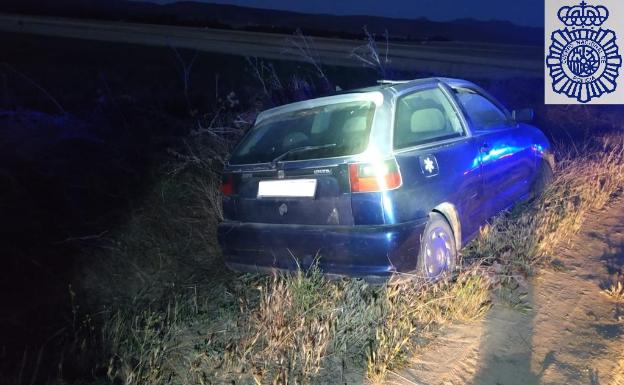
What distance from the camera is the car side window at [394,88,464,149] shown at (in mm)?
3719

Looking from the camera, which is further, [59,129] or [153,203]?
[59,129]

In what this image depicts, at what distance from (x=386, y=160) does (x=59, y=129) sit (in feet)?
17.0

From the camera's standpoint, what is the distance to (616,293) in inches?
146

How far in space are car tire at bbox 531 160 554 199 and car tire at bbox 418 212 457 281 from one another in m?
2.17

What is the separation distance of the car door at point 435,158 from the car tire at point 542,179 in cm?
166

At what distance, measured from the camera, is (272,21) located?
47.4m

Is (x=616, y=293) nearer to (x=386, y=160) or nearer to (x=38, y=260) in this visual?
(x=386, y=160)

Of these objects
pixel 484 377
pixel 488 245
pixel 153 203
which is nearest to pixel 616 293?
pixel 488 245

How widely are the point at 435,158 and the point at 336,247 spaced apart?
1.01 m

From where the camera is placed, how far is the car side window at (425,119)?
3.72 m

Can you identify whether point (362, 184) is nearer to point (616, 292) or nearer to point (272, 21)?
point (616, 292)

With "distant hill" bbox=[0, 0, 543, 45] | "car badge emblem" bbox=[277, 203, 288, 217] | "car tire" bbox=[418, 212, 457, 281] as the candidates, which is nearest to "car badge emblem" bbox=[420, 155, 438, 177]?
"car tire" bbox=[418, 212, 457, 281]

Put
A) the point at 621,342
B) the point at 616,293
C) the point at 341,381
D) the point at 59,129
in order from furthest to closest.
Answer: the point at 59,129 < the point at 616,293 < the point at 621,342 < the point at 341,381

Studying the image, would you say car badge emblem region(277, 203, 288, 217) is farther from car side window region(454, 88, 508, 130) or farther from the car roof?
car side window region(454, 88, 508, 130)
